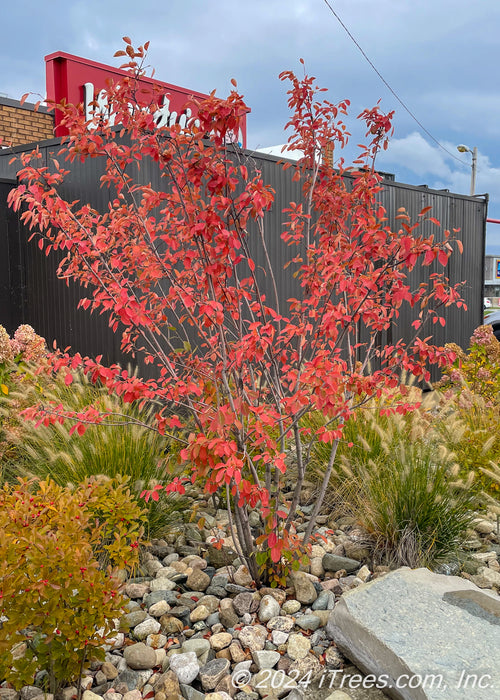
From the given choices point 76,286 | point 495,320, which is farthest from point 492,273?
point 76,286

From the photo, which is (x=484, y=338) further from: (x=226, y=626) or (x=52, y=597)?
(x=52, y=597)

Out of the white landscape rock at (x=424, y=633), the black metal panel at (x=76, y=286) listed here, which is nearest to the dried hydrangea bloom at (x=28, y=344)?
the black metal panel at (x=76, y=286)

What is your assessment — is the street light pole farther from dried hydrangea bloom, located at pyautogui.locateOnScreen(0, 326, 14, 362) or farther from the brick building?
dried hydrangea bloom, located at pyautogui.locateOnScreen(0, 326, 14, 362)

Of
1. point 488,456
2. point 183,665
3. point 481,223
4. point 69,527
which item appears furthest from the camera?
point 481,223

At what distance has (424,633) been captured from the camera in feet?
7.68

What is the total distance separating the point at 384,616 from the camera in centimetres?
243

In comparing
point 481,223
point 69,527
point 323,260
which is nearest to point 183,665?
point 69,527

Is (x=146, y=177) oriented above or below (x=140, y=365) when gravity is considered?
above

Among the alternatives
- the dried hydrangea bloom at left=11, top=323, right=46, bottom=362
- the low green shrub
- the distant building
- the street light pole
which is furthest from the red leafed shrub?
the distant building

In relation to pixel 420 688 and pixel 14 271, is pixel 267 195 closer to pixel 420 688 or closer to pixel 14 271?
pixel 420 688

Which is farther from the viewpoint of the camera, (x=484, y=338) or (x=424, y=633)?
(x=484, y=338)

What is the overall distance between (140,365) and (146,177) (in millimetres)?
1786

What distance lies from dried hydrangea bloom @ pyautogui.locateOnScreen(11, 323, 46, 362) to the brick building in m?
7.01

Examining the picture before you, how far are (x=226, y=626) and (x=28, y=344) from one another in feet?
11.2
